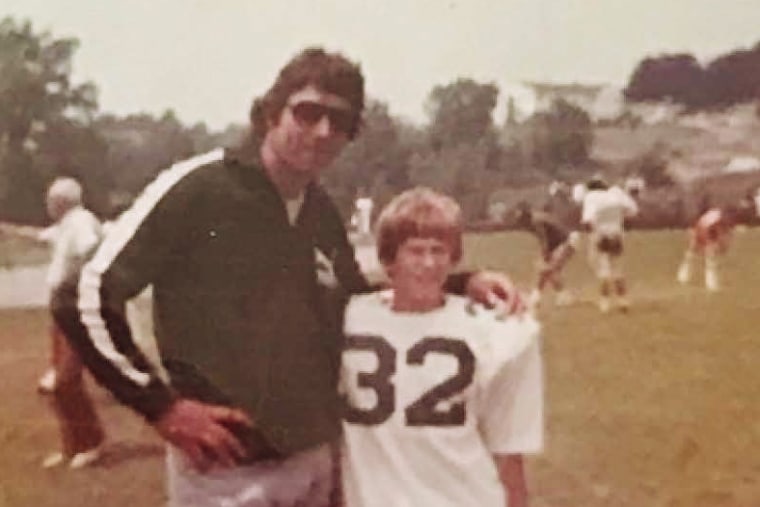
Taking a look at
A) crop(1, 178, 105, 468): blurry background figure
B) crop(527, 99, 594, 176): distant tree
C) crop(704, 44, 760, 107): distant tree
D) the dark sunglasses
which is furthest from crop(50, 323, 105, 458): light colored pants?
crop(704, 44, 760, 107): distant tree

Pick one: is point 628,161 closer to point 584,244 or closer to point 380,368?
point 584,244

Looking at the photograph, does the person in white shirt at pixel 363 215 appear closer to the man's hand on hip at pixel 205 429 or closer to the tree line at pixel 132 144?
the tree line at pixel 132 144

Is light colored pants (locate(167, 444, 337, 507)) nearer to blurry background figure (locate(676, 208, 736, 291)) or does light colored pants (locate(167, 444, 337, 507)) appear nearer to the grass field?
the grass field

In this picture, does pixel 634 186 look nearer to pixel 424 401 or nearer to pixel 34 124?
pixel 424 401

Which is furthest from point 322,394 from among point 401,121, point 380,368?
point 401,121

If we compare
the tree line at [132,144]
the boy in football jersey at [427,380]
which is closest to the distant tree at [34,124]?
the tree line at [132,144]

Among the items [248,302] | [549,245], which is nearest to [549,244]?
[549,245]
